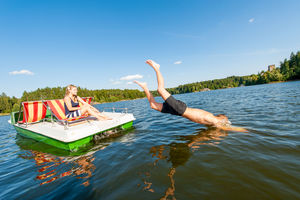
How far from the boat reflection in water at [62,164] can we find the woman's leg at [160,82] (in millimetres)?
3242

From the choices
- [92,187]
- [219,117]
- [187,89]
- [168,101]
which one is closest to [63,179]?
[92,187]

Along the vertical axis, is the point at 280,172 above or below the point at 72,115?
below

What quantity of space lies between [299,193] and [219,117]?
3.85m

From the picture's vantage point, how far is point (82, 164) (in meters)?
3.77

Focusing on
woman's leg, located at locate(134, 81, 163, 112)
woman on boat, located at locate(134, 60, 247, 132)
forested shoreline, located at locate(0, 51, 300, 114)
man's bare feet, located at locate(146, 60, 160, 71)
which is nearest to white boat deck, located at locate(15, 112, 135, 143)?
woman's leg, located at locate(134, 81, 163, 112)

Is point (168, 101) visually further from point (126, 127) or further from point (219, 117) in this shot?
point (126, 127)

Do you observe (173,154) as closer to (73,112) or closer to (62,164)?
(62,164)

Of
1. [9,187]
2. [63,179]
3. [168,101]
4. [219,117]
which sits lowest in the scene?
[9,187]

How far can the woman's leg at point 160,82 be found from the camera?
14.8 feet

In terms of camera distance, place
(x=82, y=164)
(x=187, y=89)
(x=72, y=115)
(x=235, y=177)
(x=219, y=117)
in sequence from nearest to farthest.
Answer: (x=235, y=177)
(x=82, y=164)
(x=219, y=117)
(x=72, y=115)
(x=187, y=89)

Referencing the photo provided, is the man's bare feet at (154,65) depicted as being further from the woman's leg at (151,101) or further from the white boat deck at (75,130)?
the white boat deck at (75,130)

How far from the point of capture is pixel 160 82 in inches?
185

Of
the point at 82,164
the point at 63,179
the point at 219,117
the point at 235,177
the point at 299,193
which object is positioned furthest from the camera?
the point at 219,117

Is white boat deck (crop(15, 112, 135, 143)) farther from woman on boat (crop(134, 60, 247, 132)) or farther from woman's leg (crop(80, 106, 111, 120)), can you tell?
woman on boat (crop(134, 60, 247, 132))
